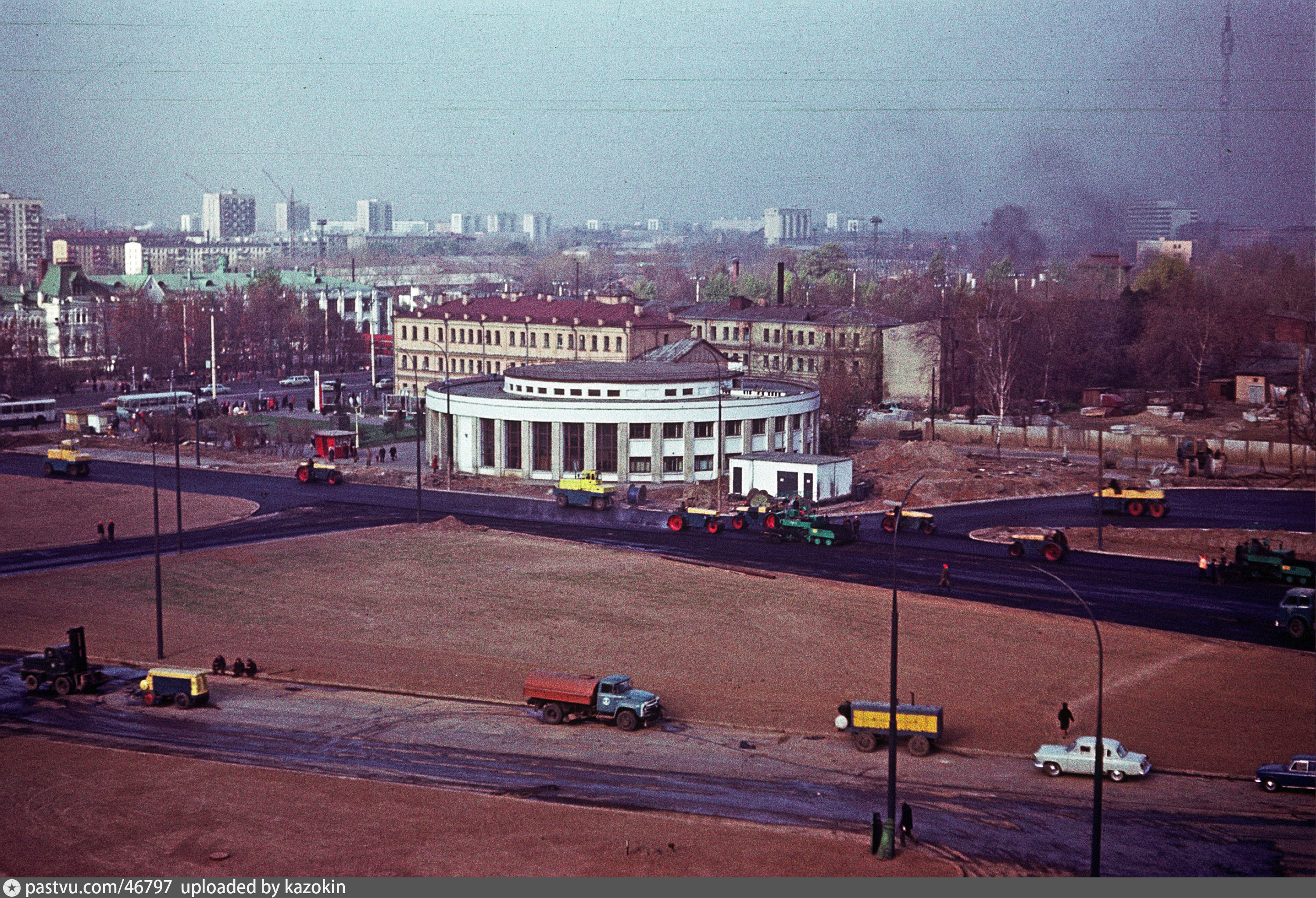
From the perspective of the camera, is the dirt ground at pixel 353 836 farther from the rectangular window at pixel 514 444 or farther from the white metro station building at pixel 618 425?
the rectangular window at pixel 514 444

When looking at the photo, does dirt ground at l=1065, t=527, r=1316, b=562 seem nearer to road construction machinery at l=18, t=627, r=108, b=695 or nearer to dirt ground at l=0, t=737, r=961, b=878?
dirt ground at l=0, t=737, r=961, b=878

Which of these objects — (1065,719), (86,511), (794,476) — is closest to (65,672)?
(1065,719)

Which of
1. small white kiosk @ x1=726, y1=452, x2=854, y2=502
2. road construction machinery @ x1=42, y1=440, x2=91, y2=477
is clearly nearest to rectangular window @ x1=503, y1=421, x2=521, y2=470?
small white kiosk @ x1=726, y1=452, x2=854, y2=502

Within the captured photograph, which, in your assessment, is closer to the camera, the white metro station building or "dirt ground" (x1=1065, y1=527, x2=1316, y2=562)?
"dirt ground" (x1=1065, y1=527, x2=1316, y2=562)

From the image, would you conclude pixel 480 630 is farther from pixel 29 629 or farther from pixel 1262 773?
pixel 1262 773

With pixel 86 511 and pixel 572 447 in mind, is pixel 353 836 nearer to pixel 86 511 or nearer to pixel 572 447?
pixel 86 511

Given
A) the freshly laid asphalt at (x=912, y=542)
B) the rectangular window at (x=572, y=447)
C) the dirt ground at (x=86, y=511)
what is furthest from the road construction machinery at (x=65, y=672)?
the rectangular window at (x=572, y=447)
